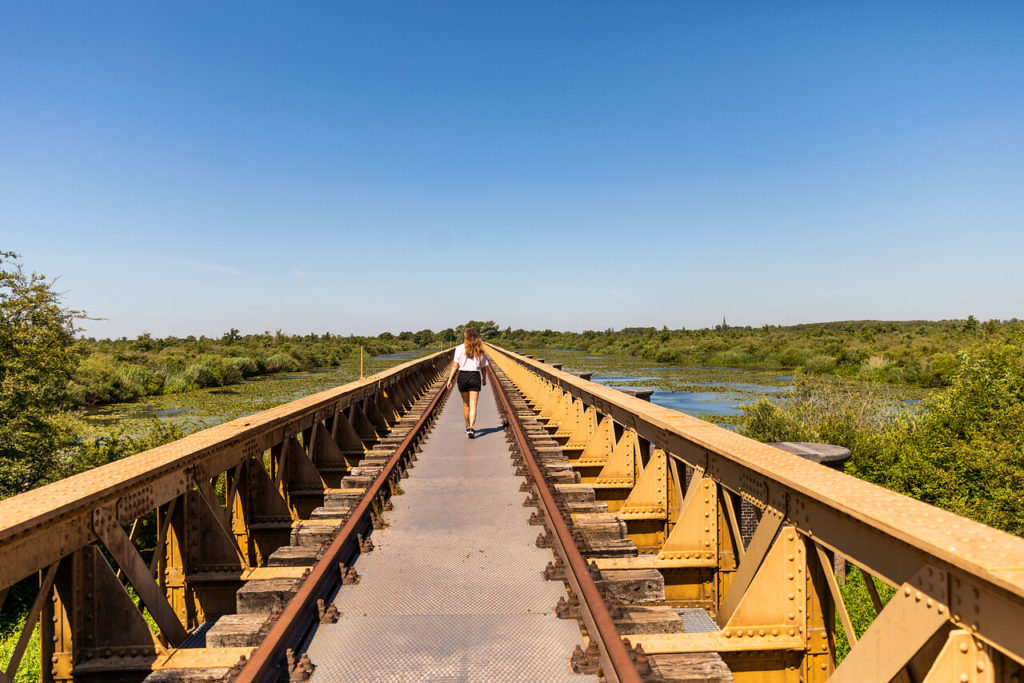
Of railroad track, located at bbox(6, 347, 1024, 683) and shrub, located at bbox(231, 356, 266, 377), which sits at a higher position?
railroad track, located at bbox(6, 347, 1024, 683)

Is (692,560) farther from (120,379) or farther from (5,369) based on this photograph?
(120,379)

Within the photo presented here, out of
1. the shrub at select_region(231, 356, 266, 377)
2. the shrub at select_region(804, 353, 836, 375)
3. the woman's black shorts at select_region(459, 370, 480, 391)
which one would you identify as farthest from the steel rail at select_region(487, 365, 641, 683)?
the shrub at select_region(231, 356, 266, 377)

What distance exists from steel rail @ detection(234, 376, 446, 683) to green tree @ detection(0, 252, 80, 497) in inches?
370

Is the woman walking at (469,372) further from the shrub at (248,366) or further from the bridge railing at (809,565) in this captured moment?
the shrub at (248,366)

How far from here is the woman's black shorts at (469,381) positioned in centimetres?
918

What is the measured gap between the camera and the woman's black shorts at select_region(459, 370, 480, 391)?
30.1ft

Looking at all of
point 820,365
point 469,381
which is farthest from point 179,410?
point 820,365

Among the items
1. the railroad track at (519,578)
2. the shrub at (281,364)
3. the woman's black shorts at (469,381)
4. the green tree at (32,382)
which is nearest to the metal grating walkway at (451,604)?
the railroad track at (519,578)

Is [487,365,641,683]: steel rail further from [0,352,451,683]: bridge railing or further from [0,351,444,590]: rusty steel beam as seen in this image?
[0,351,444,590]: rusty steel beam

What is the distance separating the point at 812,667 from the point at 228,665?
9.51 feet

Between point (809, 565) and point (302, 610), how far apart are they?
2736mm

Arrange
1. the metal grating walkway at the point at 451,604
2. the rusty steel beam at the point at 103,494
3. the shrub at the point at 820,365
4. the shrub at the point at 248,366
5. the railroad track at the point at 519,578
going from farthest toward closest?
the shrub at the point at 248,366
the shrub at the point at 820,365
the metal grating walkway at the point at 451,604
the rusty steel beam at the point at 103,494
the railroad track at the point at 519,578

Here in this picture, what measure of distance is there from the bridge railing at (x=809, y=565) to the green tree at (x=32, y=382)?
11765mm

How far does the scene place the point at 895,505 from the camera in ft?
6.72
